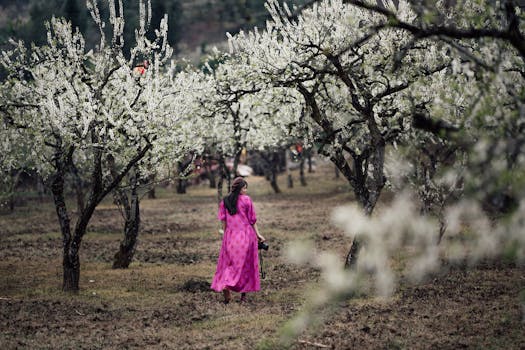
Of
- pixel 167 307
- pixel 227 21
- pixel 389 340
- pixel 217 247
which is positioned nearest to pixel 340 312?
pixel 389 340

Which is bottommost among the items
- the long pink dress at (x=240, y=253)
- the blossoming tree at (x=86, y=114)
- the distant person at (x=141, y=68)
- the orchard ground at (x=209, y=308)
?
the orchard ground at (x=209, y=308)

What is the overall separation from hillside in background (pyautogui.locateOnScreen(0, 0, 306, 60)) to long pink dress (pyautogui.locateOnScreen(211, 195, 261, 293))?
137 inches

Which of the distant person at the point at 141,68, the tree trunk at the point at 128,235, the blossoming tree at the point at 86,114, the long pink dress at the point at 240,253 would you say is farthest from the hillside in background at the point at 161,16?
the tree trunk at the point at 128,235

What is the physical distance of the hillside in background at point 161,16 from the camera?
7.04 meters

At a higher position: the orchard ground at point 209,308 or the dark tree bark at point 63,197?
the dark tree bark at point 63,197

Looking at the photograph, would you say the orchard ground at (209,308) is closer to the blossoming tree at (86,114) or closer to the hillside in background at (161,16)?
the blossoming tree at (86,114)

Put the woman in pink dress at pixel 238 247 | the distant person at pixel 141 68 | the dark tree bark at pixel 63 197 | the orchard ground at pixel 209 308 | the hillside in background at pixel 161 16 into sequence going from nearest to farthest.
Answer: the hillside in background at pixel 161 16 < the orchard ground at pixel 209 308 < the woman in pink dress at pixel 238 247 < the dark tree bark at pixel 63 197 < the distant person at pixel 141 68

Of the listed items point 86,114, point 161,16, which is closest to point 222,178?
point 86,114

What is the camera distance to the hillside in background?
23.1 feet

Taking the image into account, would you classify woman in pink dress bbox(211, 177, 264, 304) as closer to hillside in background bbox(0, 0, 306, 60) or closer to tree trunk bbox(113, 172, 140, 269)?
hillside in background bbox(0, 0, 306, 60)

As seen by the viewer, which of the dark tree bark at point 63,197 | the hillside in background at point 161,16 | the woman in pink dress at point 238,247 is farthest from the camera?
the dark tree bark at point 63,197

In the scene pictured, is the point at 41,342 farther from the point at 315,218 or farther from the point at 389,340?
the point at 315,218

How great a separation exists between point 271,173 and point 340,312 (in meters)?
39.5

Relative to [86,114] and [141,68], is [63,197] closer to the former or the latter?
[86,114]
